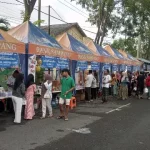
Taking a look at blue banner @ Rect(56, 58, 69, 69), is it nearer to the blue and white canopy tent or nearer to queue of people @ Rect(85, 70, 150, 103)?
the blue and white canopy tent

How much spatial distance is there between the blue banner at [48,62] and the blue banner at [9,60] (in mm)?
1652

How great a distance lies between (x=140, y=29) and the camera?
28078mm

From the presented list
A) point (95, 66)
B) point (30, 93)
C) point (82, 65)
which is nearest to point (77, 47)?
point (82, 65)

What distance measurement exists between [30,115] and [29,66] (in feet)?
6.77

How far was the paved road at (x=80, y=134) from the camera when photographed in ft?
23.7

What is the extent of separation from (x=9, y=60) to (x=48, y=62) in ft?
8.25

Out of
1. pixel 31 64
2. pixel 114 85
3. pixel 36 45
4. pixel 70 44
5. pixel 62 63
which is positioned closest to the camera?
pixel 36 45

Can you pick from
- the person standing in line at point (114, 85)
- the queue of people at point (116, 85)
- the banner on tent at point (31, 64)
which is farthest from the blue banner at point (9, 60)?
the person standing in line at point (114, 85)

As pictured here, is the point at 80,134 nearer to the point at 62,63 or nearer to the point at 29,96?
the point at 29,96

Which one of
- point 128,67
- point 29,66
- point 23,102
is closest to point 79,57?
point 29,66

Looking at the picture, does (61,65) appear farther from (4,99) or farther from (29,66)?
(4,99)

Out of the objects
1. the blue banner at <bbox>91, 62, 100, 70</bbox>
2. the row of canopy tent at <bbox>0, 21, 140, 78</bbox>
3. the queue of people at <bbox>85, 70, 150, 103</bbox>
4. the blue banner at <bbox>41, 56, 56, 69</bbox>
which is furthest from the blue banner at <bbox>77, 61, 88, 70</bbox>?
the blue banner at <bbox>41, 56, 56, 69</bbox>

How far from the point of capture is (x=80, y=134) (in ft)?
27.7

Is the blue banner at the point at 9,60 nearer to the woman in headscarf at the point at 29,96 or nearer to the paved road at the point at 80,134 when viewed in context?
the woman in headscarf at the point at 29,96
